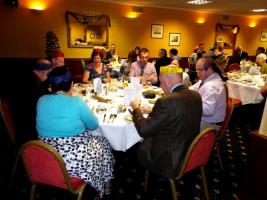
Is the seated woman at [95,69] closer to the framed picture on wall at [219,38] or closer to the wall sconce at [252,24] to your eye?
the framed picture on wall at [219,38]

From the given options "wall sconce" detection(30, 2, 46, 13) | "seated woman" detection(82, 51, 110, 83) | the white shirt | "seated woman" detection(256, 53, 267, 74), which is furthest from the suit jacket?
"wall sconce" detection(30, 2, 46, 13)

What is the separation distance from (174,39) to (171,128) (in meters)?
8.47

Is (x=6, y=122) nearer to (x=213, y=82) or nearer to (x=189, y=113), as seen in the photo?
(x=189, y=113)

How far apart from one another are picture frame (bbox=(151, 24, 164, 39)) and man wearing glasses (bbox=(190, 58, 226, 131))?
6.62 metres

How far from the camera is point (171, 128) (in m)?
1.82

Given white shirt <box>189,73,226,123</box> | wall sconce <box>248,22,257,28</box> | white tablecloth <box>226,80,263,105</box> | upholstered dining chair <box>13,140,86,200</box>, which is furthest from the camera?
wall sconce <box>248,22,257,28</box>

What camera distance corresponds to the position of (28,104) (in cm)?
251

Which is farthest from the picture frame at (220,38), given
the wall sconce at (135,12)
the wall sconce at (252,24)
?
the wall sconce at (135,12)

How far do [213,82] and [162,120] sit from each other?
128 cm

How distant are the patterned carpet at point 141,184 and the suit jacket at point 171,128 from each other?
0.62m

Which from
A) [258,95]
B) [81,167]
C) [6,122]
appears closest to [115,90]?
[6,122]

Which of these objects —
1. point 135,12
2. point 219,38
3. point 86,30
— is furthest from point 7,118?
point 219,38

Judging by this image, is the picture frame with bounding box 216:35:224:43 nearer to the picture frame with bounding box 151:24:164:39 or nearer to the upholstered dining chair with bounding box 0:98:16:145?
the picture frame with bounding box 151:24:164:39

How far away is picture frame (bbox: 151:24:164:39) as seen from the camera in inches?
359
